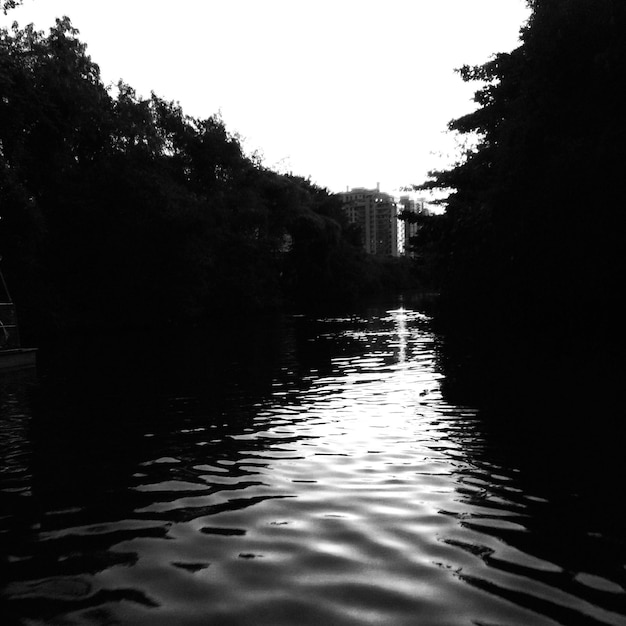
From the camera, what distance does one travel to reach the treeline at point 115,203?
3328 cm

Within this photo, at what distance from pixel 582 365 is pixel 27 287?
97.6ft

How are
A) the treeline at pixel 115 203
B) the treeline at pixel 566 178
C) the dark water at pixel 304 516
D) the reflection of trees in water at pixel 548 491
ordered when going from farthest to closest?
1. the treeline at pixel 115 203
2. the treeline at pixel 566 178
3. the reflection of trees in water at pixel 548 491
4. the dark water at pixel 304 516

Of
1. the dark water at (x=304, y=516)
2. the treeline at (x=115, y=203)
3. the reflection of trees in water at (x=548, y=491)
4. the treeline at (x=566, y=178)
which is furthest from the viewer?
the treeline at (x=115, y=203)

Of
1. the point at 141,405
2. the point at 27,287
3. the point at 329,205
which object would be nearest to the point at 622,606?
the point at 141,405

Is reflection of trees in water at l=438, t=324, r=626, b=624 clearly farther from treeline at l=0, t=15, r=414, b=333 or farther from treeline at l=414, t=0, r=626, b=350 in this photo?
treeline at l=0, t=15, r=414, b=333

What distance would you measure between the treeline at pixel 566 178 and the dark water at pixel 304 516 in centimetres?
1428

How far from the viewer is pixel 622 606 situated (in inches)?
169

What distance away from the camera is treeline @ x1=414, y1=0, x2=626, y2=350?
23734 millimetres

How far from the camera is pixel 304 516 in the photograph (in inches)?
248

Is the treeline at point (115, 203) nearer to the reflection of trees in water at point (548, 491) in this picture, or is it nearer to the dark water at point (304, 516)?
the dark water at point (304, 516)

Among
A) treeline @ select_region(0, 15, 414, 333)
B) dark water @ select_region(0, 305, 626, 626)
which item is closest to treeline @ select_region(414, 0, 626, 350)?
dark water @ select_region(0, 305, 626, 626)

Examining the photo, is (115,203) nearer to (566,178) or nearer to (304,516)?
(566,178)

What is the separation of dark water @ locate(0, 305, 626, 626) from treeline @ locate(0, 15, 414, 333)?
22.1 metres

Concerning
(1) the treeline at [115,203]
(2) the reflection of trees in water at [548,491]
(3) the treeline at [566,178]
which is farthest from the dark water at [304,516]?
(1) the treeline at [115,203]
